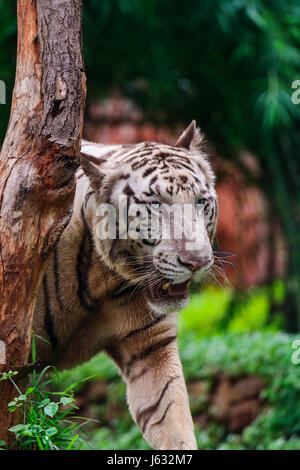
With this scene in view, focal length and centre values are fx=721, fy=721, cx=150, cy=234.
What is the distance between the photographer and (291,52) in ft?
21.4

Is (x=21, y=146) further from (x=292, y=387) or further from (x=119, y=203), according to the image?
(x=292, y=387)

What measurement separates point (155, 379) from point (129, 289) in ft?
1.60

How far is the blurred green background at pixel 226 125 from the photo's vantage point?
6.20 meters

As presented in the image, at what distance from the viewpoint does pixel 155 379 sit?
374 centimetres

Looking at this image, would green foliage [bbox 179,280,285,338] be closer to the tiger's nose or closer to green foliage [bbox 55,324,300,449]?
green foliage [bbox 55,324,300,449]

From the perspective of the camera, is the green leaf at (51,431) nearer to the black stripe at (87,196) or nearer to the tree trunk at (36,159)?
the tree trunk at (36,159)

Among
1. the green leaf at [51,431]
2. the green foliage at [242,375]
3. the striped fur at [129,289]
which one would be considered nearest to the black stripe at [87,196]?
the striped fur at [129,289]

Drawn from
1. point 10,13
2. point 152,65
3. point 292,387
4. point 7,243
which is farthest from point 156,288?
point 152,65

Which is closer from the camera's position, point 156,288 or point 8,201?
point 8,201

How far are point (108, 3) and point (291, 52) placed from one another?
1.70 m

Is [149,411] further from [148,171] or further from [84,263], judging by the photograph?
[148,171]

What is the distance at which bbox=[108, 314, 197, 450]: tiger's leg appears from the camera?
366 cm

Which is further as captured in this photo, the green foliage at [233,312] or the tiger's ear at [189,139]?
the green foliage at [233,312]

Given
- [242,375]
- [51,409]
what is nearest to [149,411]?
[51,409]
